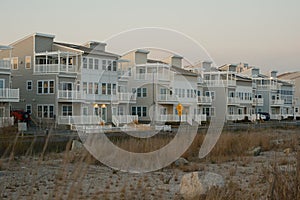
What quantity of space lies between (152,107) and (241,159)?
3767cm

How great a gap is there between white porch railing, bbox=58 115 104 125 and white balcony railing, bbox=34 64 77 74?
15.3ft

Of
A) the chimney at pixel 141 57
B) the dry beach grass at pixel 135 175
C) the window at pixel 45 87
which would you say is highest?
the chimney at pixel 141 57

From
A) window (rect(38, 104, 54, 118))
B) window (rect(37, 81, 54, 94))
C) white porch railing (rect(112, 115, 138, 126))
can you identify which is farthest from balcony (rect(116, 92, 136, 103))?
window (rect(38, 104, 54, 118))

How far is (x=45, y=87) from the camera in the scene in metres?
47.2

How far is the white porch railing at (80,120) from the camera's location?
4516cm

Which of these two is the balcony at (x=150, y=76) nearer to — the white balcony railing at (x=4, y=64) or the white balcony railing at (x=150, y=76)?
the white balcony railing at (x=150, y=76)

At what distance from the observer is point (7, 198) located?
980 centimetres

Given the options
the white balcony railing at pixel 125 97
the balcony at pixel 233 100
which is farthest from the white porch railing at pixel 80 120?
the balcony at pixel 233 100

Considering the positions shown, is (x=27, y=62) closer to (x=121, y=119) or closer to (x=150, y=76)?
(x=121, y=119)

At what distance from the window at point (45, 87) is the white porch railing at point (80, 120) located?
3210 millimetres

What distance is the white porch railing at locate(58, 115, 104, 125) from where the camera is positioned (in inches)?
1778

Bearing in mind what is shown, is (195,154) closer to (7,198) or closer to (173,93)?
(7,198)

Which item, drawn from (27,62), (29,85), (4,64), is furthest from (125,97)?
(4,64)

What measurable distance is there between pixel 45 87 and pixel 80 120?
16.6 ft
